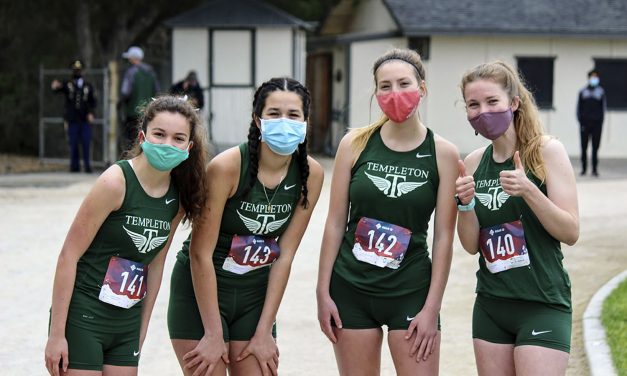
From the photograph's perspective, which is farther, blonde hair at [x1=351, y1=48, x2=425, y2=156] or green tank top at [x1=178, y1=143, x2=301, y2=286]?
blonde hair at [x1=351, y1=48, x2=425, y2=156]

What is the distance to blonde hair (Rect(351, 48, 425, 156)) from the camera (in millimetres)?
5105

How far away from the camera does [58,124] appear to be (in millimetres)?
26125

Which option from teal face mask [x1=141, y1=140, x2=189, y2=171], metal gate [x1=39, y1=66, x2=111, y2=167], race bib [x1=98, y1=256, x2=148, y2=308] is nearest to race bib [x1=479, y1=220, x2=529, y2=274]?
teal face mask [x1=141, y1=140, x2=189, y2=171]

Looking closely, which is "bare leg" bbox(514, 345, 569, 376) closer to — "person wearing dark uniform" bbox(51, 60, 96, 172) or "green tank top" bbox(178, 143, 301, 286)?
"green tank top" bbox(178, 143, 301, 286)

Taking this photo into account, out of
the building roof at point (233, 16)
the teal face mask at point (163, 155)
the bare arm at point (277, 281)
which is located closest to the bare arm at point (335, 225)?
the bare arm at point (277, 281)

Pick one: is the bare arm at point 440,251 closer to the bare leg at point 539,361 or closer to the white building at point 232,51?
the bare leg at point 539,361

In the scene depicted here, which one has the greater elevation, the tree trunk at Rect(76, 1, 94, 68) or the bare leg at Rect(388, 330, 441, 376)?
the tree trunk at Rect(76, 1, 94, 68)

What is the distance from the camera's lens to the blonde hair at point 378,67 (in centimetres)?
511

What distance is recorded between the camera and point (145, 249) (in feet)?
16.1

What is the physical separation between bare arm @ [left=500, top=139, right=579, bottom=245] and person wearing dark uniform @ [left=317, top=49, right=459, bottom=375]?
43 centimetres

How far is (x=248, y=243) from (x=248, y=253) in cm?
5

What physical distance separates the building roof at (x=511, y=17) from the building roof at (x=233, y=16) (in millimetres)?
3324

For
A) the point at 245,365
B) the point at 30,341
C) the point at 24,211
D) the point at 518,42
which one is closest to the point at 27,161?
the point at 24,211

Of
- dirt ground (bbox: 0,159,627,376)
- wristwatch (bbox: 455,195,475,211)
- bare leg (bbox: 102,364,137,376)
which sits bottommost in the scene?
dirt ground (bbox: 0,159,627,376)
